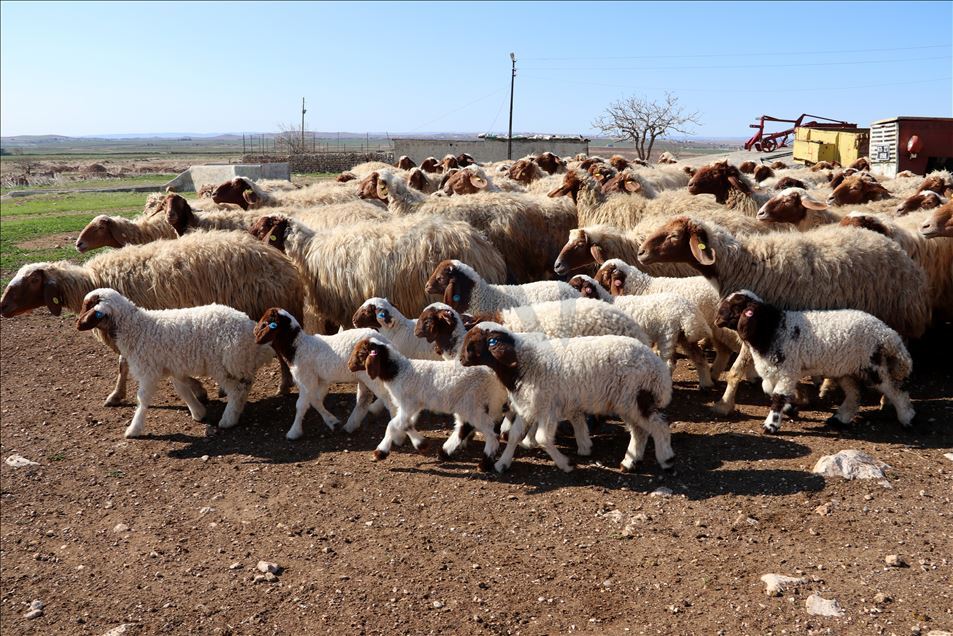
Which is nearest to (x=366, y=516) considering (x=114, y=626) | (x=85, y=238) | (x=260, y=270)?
(x=114, y=626)

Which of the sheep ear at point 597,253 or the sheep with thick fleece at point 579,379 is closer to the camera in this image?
the sheep with thick fleece at point 579,379

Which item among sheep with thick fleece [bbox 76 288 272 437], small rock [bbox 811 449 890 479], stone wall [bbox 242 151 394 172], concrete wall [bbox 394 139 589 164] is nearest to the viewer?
small rock [bbox 811 449 890 479]

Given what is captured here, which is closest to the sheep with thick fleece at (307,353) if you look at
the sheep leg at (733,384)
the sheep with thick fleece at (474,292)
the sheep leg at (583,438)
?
the sheep with thick fleece at (474,292)

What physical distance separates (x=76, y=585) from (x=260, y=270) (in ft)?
12.4

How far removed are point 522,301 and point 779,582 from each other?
3517 millimetres

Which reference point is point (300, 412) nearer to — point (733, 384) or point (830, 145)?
point (733, 384)

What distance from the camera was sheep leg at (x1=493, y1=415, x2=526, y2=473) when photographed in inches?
229

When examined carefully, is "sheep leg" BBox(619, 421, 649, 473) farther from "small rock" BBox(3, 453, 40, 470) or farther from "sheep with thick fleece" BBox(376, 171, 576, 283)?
"small rock" BBox(3, 453, 40, 470)

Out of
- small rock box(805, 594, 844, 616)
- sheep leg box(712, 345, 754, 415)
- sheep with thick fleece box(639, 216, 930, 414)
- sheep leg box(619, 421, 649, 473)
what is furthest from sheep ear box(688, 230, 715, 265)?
small rock box(805, 594, 844, 616)

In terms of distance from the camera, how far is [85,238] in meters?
10.1

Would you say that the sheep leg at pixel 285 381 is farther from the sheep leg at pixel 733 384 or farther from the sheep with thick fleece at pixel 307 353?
the sheep leg at pixel 733 384

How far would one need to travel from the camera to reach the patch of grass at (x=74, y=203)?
30703 mm

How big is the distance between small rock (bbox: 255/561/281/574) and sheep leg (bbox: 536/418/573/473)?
1952 millimetres

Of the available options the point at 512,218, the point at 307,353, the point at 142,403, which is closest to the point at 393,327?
the point at 307,353
